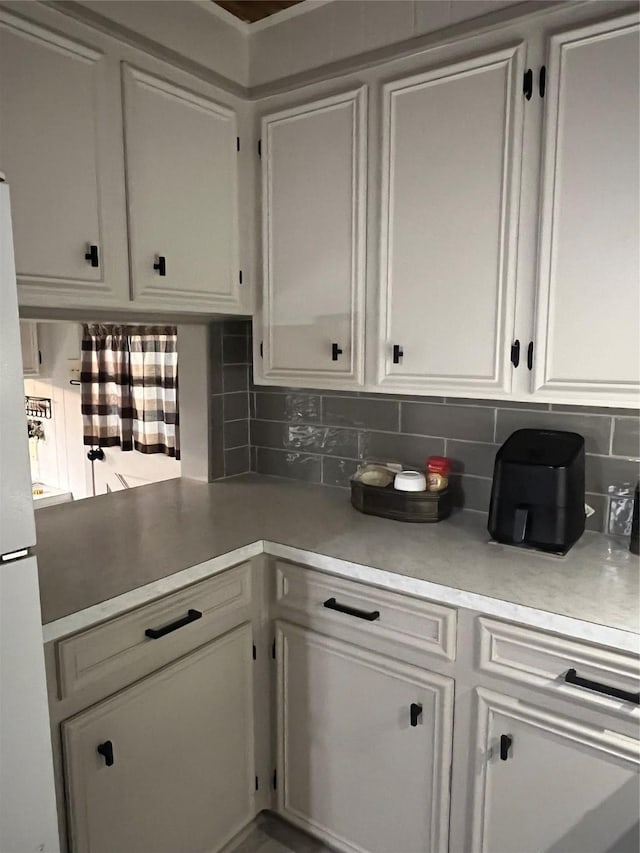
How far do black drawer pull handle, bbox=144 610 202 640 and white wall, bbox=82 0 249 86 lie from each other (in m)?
1.52

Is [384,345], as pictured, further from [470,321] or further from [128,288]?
[128,288]

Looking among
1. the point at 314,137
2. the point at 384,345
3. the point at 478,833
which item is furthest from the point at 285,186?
the point at 478,833

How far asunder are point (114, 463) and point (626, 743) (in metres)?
2.92

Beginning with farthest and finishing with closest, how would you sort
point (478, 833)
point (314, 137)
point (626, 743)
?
point (314, 137) < point (478, 833) < point (626, 743)

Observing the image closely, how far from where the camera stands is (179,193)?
1773 mm

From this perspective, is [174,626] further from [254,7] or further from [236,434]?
[254,7]

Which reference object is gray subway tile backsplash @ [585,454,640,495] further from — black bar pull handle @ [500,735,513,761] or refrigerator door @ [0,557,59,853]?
refrigerator door @ [0,557,59,853]

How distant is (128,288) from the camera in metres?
1.67

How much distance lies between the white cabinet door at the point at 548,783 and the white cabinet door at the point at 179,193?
4.48 ft

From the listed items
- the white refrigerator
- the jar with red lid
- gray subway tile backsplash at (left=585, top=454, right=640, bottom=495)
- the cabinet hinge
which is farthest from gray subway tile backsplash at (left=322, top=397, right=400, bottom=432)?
the white refrigerator

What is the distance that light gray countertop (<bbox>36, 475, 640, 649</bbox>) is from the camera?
133 cm

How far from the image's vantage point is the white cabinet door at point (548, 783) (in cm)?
125

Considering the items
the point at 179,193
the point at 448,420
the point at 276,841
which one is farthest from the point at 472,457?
the point at 276,841

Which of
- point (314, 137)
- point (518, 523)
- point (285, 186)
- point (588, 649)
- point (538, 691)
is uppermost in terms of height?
point (314, 137)
